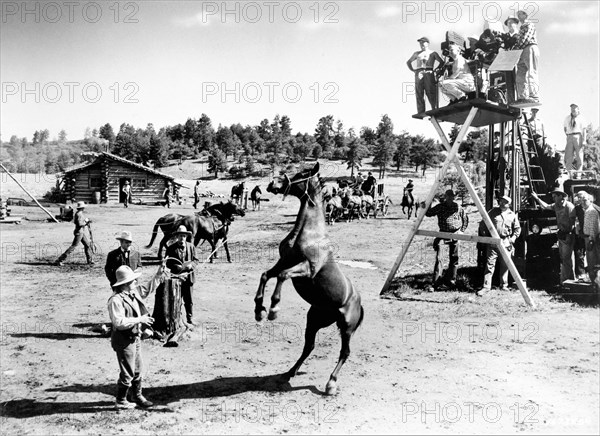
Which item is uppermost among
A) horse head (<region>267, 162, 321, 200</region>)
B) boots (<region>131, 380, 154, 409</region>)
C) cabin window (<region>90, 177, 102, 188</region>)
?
cabin window (<region>90, 177, 102, 188</region>)

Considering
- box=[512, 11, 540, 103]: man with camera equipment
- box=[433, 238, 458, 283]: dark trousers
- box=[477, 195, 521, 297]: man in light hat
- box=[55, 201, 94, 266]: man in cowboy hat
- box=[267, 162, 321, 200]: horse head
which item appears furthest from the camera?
box=[55, 201, 94, 266]: man in cowboy hat

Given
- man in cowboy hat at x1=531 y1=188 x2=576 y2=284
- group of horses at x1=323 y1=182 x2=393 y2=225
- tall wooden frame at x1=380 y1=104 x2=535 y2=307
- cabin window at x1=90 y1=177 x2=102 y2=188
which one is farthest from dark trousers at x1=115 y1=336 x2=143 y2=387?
cabin window at x1=90 y1=177 x2=102 y2=188

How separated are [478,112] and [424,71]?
4.87 feet

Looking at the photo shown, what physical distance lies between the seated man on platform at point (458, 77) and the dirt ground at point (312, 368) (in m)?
4.62

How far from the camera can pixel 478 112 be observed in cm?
1062

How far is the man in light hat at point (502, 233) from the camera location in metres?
10.9

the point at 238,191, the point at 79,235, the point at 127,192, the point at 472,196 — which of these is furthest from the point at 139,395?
the point at 127,192

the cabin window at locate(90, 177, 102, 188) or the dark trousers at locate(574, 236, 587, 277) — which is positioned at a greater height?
the cabin window at locate(90, 177, 102, 188)

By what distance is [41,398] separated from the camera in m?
6.70

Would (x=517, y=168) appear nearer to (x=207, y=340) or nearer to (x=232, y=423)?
(x=207, y=340)

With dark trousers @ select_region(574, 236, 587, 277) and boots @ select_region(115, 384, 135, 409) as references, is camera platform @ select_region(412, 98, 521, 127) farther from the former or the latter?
boots @ select_region(115, 384, 135, 409)

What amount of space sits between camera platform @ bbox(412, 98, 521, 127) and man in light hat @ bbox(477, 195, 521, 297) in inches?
72.7

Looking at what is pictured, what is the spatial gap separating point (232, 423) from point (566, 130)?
12.0 metres

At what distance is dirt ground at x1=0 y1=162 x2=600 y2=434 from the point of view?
576 centimetres
